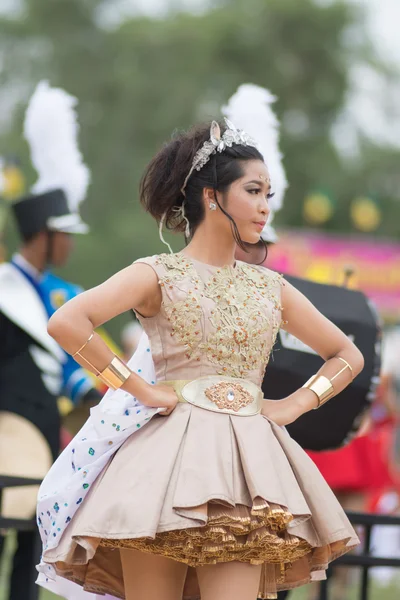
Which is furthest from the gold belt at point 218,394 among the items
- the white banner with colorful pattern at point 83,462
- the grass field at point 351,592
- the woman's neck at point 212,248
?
the grass field at point 351,592

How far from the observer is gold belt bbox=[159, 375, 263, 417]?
344 centimetres

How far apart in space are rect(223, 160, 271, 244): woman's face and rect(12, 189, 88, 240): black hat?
2.48 meters

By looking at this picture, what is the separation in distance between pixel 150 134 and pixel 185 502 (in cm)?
2194

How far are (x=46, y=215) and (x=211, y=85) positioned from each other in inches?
810

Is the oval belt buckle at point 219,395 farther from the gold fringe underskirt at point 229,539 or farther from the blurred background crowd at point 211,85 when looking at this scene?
the blurred background crowd at point 211,85

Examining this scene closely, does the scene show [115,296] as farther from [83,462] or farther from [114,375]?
[83,462]

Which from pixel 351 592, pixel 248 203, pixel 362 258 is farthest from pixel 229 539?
pixel 362 258

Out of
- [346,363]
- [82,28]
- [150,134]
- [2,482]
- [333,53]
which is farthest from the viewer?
[333,53]

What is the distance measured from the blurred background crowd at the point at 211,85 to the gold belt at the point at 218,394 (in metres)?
16.6

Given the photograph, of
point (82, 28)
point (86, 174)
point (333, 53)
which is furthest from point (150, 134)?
point (86, 174)

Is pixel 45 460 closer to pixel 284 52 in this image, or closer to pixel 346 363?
pixel 346 363

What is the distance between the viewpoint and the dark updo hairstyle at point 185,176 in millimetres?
3625

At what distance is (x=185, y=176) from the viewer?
A: 3707 mm

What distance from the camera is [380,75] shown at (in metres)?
29.1
